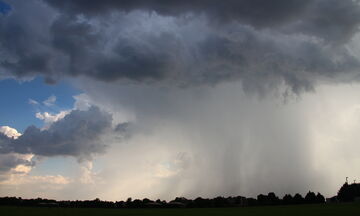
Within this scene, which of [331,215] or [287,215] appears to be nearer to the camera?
[331,215]

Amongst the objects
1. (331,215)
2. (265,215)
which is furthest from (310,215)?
(265,215)

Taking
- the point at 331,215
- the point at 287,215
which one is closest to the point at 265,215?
the point at 287,215

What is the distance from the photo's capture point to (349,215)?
77375 millimetres

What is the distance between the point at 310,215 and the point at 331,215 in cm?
425

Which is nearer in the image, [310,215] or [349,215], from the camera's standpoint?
[349,215]

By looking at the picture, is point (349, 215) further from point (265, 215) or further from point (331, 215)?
point (265, 215)

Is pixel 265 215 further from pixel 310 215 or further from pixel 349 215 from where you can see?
pixel 349 215

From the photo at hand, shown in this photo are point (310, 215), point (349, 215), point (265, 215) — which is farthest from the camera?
point (265, 215)

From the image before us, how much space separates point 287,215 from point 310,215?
5.10 meters

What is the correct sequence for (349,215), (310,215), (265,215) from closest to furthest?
1. (349,215)
2. (310,215)
3. (265,215)

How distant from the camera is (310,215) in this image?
272 feet

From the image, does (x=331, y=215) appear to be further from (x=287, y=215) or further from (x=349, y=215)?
(x=287, y=215)

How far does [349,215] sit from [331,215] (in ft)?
13.1

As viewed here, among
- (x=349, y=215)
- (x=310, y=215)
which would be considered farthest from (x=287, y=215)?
(x=349, y=215)
